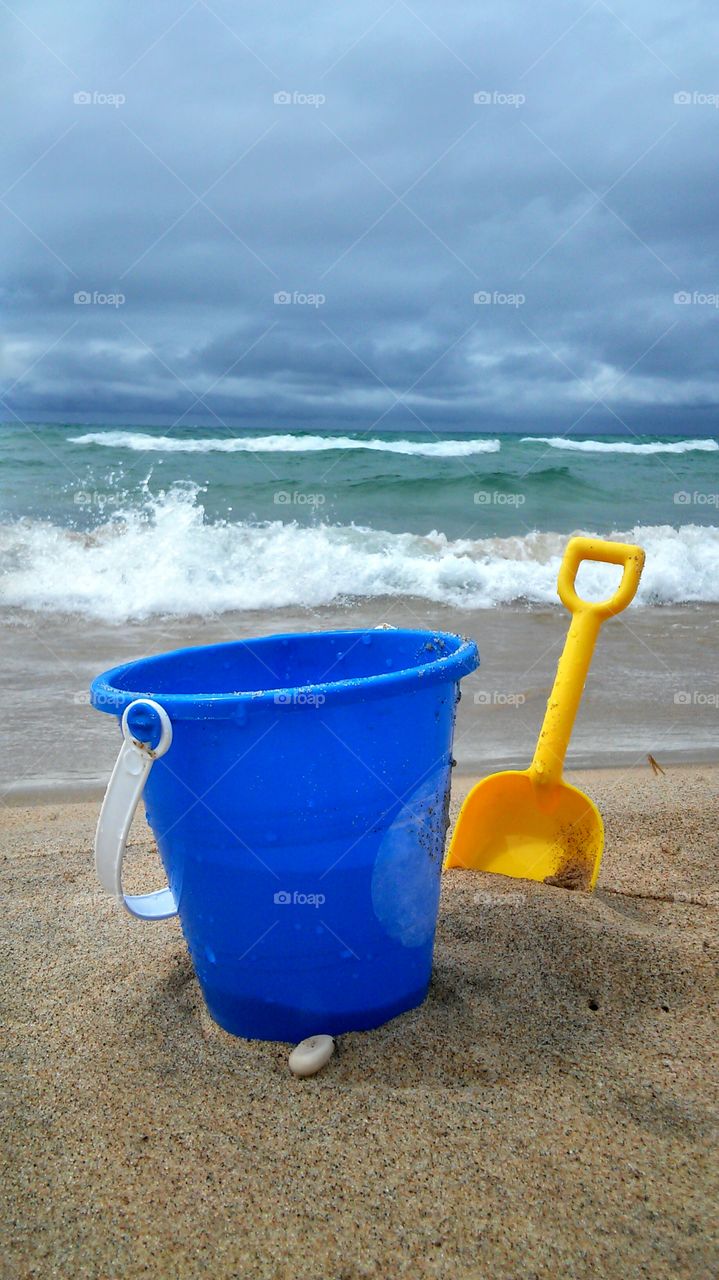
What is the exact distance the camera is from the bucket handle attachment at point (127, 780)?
1285 mm

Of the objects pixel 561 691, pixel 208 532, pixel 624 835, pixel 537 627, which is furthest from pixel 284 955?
pixel 208 532

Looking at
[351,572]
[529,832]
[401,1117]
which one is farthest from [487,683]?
[401,1117]

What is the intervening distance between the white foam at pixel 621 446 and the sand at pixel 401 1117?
1826cm

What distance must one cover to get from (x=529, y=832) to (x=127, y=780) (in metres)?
1.18

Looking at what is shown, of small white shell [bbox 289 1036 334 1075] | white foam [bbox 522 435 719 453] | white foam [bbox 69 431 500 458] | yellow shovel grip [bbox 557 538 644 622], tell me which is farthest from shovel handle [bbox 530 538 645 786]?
white foam [bbox 522 435 719 453]

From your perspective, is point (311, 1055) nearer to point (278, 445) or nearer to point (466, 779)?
point (466, 779)

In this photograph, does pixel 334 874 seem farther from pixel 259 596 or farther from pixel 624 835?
pixel 259 596

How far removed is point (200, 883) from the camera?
1425mm

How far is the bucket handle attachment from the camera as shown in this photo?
1.29m

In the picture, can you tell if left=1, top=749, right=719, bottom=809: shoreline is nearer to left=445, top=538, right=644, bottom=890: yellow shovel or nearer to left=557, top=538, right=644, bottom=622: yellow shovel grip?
left=445, top=538, right=644, bottom=890: yellow shovel

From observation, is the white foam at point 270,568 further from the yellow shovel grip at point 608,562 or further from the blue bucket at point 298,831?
the blue bucket at point 298,831

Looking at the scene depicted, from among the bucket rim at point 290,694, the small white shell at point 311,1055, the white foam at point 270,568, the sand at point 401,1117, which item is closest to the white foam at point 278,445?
the white foam at point 270,568

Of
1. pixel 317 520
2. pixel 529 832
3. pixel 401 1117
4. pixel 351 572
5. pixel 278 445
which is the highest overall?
pixel 278 445

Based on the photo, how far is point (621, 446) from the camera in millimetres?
20812
